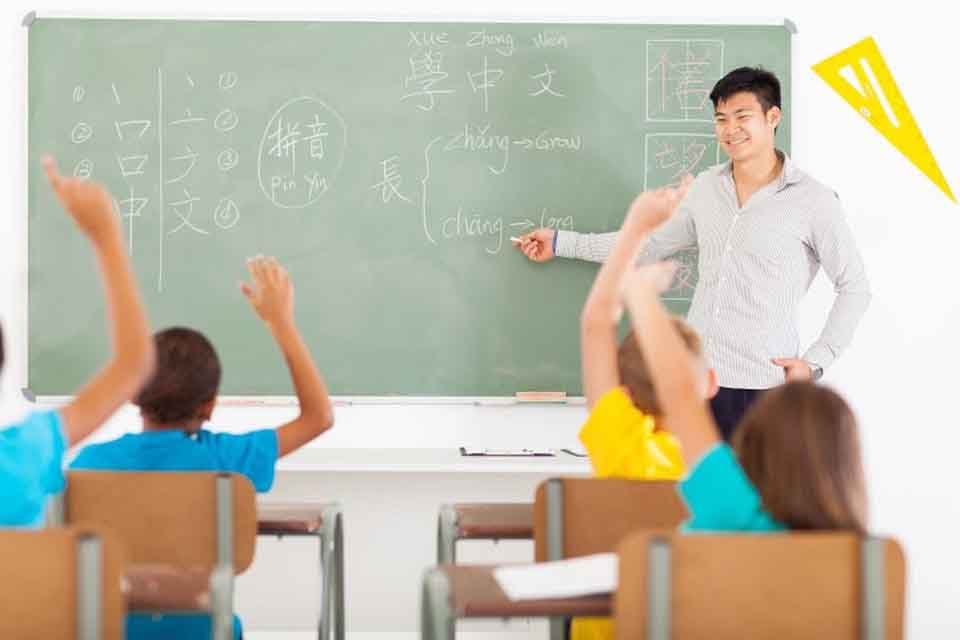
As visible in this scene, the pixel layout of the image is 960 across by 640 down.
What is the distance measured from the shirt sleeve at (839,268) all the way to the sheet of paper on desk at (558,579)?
218 centimetres

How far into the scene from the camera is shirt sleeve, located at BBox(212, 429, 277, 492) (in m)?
2.76

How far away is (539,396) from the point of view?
4.27 m

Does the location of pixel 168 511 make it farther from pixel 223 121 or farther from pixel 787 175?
pixel 787 175

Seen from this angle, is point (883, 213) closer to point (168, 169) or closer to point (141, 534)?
point (168, 169)

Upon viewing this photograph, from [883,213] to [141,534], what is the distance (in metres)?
3.06

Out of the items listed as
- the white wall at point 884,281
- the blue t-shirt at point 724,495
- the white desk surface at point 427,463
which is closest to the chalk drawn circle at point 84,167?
the white wall at point 884,281

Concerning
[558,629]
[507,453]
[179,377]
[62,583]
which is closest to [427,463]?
[507,453]

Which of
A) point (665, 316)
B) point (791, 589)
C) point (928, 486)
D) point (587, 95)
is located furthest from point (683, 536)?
point (928, 486)

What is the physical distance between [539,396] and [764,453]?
2495mm

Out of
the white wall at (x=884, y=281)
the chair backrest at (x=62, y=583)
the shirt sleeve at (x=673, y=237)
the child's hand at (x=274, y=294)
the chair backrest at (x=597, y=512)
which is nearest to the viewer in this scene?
the chair backrest at (x=62, y=583)

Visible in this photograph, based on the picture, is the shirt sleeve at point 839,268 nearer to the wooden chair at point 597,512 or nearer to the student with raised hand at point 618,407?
the student with raised hand at point 618,407

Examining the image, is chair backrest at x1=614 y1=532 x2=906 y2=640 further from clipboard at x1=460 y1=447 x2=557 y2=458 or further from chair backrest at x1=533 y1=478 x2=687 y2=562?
clipboard at x1=460 y1=447 x2=557 y2=458

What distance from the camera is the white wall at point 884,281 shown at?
4301 millimetres

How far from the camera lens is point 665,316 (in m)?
1.86
